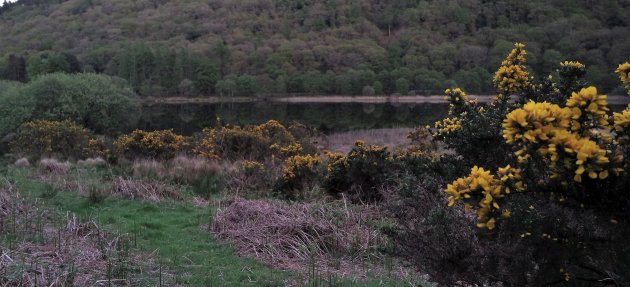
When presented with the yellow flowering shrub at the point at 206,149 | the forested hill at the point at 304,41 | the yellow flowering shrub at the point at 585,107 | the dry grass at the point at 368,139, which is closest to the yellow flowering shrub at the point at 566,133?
the yellow flowering shrub at the point at 585,107

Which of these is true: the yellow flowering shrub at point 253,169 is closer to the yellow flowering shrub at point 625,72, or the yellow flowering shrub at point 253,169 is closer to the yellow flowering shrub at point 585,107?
the yellow flowering shrub at point 625,72

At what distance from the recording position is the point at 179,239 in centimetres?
770

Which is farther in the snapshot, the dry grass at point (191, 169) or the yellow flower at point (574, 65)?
the dry grass at point (191, 169)

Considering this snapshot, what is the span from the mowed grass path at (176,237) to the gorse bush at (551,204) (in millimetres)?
3047

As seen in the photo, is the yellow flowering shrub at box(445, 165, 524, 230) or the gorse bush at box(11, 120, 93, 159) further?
the gorse bush at box(11, 120, 93, 159)

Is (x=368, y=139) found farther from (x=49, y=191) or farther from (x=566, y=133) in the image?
(x=566, y=133)

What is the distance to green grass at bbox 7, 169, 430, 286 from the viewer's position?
5918 mm

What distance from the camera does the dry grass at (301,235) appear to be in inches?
268

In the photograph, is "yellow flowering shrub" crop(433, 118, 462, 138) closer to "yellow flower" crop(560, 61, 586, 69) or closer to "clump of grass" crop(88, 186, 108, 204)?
"yellow flower" crop(560, 61, 586, 69)

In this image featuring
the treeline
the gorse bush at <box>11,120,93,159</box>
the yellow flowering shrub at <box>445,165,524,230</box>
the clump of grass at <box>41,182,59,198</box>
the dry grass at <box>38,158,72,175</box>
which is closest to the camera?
the yellow flowering shrub at <box>445,165,524,230</box>

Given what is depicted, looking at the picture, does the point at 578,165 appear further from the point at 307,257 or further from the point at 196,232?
the point at 196,232

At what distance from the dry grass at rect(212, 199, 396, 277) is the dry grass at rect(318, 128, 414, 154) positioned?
649 inches

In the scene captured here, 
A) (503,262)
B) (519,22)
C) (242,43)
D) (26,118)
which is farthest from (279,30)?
(503,262)

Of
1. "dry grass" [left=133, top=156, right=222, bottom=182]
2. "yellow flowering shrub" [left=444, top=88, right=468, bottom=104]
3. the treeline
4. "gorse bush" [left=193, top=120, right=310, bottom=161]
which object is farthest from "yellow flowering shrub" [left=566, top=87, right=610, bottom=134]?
the treeline
